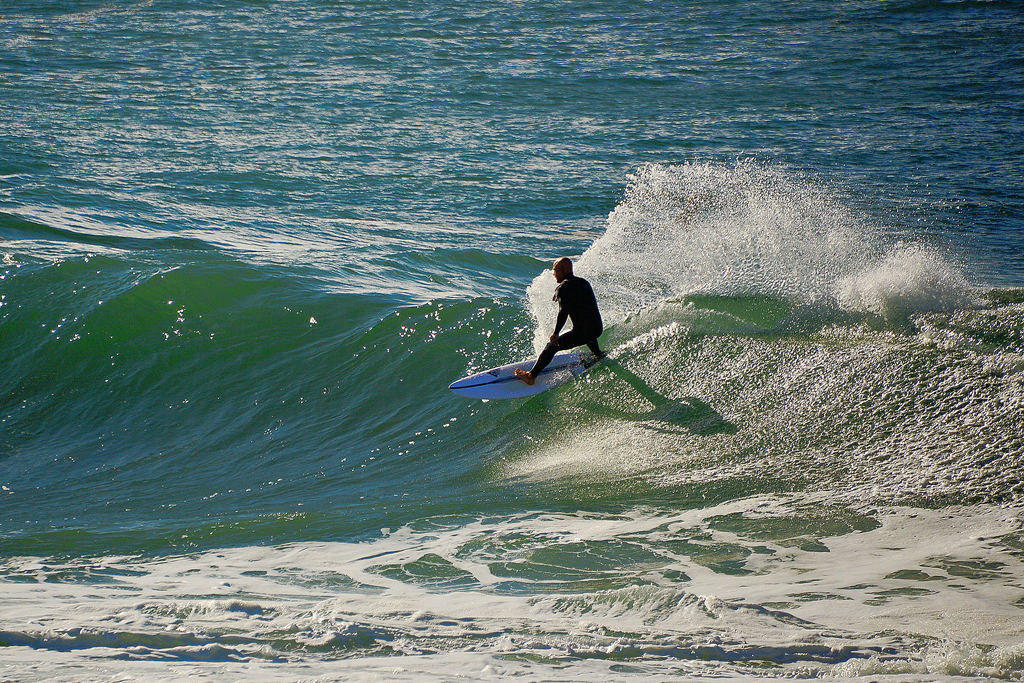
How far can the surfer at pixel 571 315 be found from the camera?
8688 mm

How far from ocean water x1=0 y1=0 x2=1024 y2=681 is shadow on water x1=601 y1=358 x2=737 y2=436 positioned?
0.04 meters

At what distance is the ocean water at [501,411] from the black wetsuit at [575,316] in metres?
0.55

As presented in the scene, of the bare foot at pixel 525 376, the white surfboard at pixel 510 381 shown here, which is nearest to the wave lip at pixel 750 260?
the white surfboard at pixel 510 381

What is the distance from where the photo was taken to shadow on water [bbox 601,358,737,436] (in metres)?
8.27

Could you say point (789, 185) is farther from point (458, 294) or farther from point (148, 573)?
point (148, 573)

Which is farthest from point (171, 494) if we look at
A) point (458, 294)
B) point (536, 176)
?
point (536, 176)

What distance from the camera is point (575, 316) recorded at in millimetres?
8828

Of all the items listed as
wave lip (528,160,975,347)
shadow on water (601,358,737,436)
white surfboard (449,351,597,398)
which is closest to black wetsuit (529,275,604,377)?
white surfboard (449,351,597,398)

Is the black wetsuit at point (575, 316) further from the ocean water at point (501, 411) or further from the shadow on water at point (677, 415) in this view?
the shadow on water at point (677, 415)

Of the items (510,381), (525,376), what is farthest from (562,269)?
(510,381)

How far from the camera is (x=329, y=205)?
684 inches

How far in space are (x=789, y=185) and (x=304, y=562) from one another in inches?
554

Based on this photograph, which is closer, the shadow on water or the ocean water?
the ocean water

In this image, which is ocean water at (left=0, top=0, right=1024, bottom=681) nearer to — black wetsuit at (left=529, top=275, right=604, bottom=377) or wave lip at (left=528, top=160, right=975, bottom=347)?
wave lip at (left=528, top=160, right=975, bottom=347)
